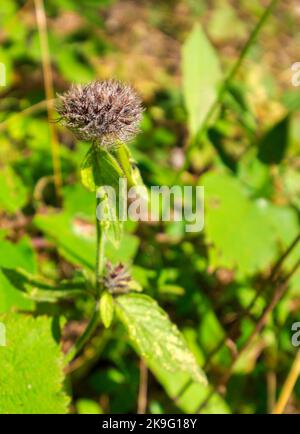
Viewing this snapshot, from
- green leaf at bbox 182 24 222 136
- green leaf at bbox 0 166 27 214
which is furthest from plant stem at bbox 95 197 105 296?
green leaf at bbox 182 24 222 136

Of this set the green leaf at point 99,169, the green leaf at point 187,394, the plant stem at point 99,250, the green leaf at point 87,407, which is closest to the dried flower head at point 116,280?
→ the plant stem at point 99,250

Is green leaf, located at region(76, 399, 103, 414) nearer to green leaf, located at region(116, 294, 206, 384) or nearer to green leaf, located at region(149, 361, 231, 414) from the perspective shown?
green leaf, located at region(149, 361, 231, 414)

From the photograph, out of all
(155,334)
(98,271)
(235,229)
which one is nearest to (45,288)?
(98,271)

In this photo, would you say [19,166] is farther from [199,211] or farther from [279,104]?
[279,104]

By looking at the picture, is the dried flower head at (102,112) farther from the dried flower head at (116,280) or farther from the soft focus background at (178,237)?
the soft focus background at (178,237)

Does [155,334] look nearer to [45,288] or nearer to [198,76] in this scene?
[45,288]

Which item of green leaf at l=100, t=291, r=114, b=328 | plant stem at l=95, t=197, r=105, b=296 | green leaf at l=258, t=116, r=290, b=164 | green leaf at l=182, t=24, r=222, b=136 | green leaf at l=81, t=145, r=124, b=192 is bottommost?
green leaf at l=100, t=291, r=114, b=328
